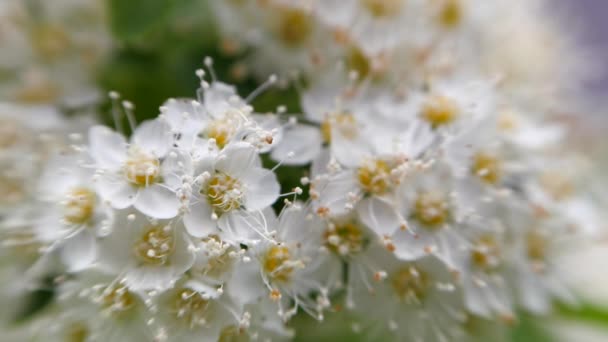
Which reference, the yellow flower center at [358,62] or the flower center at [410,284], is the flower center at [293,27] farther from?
the flower center at [410,284]

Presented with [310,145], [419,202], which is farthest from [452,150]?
[310,145]

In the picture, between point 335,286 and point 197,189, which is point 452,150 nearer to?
point 335,286

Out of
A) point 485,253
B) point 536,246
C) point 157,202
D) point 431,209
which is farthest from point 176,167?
point 536,246

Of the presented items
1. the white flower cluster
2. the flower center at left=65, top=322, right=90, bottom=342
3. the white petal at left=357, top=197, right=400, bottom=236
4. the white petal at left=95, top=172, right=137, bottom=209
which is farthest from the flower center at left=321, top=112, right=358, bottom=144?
the flower center at left=65, top=322, right=90, bottom=342

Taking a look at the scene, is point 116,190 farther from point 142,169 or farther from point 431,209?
point 431,209

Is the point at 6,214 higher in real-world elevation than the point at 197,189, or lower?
higher

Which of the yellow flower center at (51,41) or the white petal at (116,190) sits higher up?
the yellow flower center at (51,41)

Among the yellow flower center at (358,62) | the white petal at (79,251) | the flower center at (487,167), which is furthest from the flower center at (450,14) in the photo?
the white petal at (79,251)
